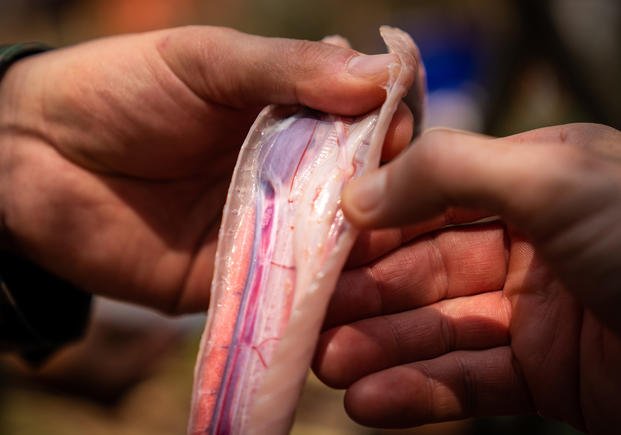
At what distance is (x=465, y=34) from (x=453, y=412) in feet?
10.4

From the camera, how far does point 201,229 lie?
1858mm

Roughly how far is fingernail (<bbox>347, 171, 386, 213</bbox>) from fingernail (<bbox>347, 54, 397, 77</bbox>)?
0.28 meters

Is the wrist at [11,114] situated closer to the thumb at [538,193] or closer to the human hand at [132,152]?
the human hand at [132,152]

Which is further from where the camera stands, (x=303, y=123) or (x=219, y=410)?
(x=303, y=123)

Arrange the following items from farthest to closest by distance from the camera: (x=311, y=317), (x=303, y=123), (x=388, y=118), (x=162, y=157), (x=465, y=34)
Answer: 1. (x=465, y=34)
2. (x=162, y=157)
3. (x=303, y=123)
4. (x=388, y=118)
5. (x=311, y=317)

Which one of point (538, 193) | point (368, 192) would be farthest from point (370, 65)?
point (538, 193)

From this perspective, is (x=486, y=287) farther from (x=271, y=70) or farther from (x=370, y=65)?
(x=271, y=70)

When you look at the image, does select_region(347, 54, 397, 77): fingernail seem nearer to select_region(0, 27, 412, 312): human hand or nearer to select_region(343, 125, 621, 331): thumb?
select_region(0, 27, 412, 312): human hand

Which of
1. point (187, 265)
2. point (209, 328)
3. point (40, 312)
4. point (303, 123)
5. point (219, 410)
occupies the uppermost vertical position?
point (303, 123)

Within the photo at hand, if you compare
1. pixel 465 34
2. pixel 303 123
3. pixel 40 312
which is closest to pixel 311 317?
pixel 303 123

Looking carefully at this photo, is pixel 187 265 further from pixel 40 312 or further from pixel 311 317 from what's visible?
pixel 311 317

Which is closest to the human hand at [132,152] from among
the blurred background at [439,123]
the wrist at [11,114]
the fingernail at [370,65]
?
the wrist at [11,114]

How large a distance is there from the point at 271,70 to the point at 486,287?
746 mm

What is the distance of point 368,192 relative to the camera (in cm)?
101
